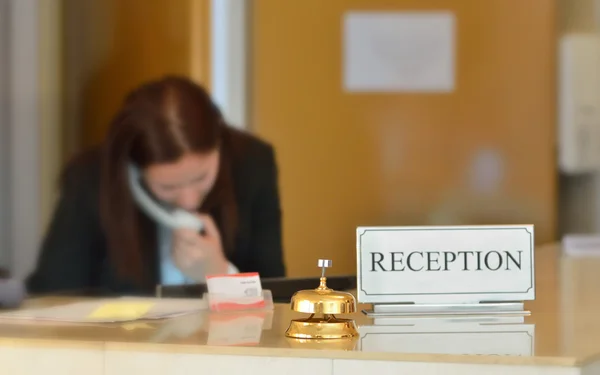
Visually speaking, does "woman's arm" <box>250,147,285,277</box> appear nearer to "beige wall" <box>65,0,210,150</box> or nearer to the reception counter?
"beige wall" <box>65,0,210,150</box>

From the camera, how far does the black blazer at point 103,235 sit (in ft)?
4.73

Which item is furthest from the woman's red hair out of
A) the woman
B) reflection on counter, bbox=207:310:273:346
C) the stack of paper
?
reflection on counter, bbox=207:310:273:346

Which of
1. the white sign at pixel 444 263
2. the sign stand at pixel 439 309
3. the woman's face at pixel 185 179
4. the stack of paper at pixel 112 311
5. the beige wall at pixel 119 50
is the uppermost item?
the beige wall at pixel 119 50

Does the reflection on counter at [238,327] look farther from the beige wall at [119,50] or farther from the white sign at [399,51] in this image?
the white sign at [399,51]

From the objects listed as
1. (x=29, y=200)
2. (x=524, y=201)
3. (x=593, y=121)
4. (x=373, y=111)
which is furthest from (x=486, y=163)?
(x=29, y=200)

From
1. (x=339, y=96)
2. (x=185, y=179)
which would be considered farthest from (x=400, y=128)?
(x=185, y=179)

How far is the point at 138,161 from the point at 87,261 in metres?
0.18

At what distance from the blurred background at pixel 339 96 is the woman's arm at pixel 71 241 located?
2 centimetres

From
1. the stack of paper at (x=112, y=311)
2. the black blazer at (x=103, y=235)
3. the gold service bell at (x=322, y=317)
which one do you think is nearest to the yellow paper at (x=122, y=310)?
the stack of paper at (x=112, y=311)

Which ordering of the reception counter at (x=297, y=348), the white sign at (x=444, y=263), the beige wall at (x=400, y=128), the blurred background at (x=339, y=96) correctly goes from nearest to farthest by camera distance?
the reception counter at (x=297, y=348), the white sign at (x=444, y=263), the blurred background at (x=339, y=96), the beige wall at (x=400, y=128)

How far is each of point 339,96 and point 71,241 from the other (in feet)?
1.82

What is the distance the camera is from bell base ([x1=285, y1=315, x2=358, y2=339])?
834 millimetres

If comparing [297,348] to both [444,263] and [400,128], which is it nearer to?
[444,263]

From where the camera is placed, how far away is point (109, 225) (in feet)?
4.83
